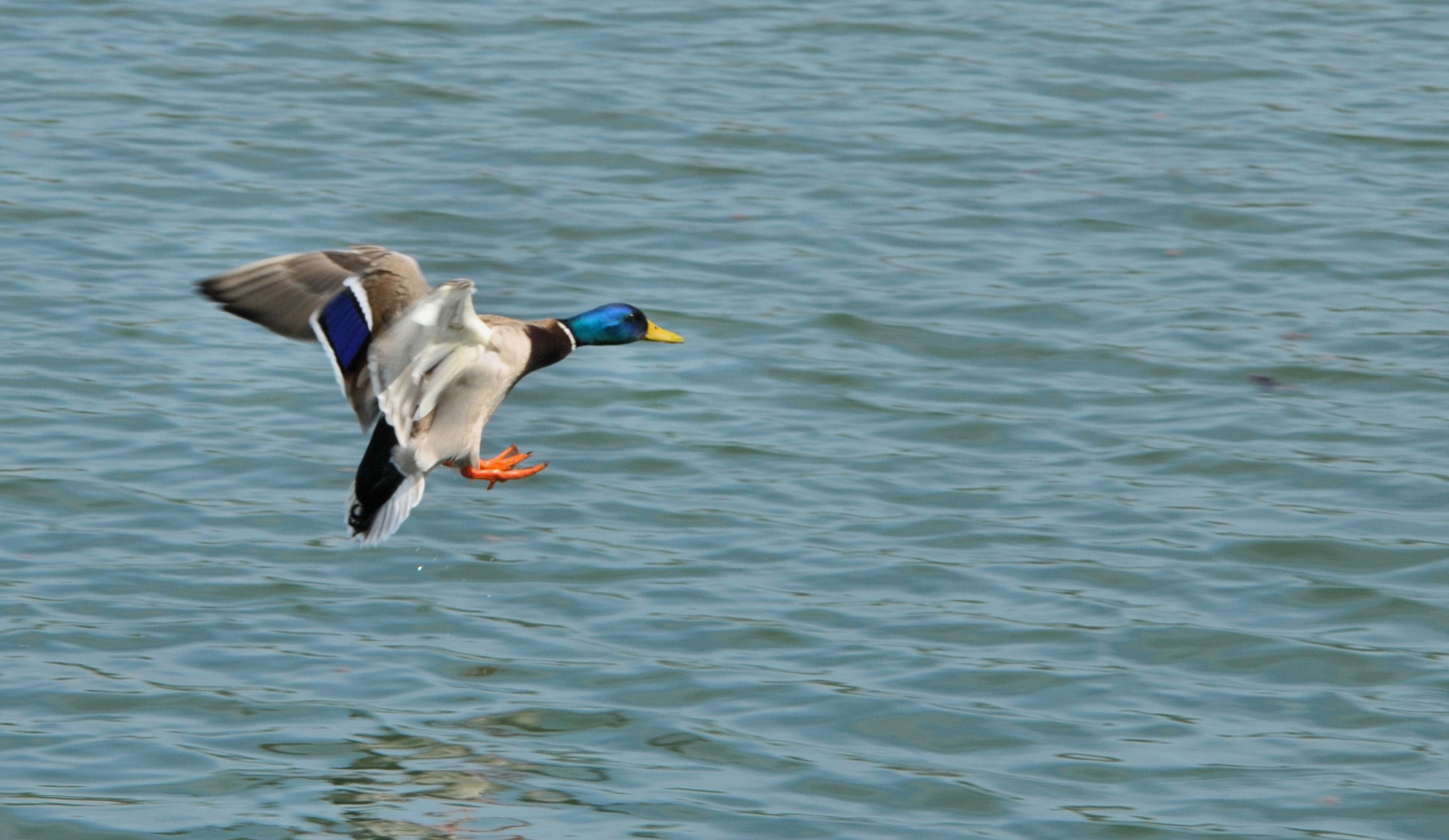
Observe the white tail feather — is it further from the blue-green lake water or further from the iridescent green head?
the iridescent green head

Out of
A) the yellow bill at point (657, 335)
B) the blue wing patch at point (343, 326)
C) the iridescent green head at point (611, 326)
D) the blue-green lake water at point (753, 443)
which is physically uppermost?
the blue wing patch at point (343, 326)

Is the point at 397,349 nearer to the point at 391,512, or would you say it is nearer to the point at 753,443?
the point at 391,512

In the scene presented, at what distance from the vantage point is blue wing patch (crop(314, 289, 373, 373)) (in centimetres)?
652

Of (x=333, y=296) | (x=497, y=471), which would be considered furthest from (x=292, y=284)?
(x=497, y=471)

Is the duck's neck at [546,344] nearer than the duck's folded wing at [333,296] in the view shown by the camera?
No

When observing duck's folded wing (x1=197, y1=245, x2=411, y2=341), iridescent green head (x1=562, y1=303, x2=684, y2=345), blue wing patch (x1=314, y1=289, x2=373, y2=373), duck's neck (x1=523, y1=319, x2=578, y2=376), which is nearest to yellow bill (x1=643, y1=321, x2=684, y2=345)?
iridescent green head (x1=562, y1=303, x2=684, y2=345)

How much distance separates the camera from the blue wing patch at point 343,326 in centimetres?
652

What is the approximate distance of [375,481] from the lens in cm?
710

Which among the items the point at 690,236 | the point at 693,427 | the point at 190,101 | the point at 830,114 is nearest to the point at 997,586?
the point at 693,427

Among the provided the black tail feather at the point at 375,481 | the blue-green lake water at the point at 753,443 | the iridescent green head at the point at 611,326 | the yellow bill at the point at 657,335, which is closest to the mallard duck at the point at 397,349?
the black tail feather at the point at 375,481

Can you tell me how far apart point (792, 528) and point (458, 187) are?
422cm

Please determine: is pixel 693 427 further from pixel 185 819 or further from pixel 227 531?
pixel 185 819

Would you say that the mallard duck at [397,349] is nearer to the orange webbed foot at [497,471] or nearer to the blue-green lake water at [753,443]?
the orange webbed foot at [497,471]

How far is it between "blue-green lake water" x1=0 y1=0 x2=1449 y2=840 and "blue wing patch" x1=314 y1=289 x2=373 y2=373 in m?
1.06
